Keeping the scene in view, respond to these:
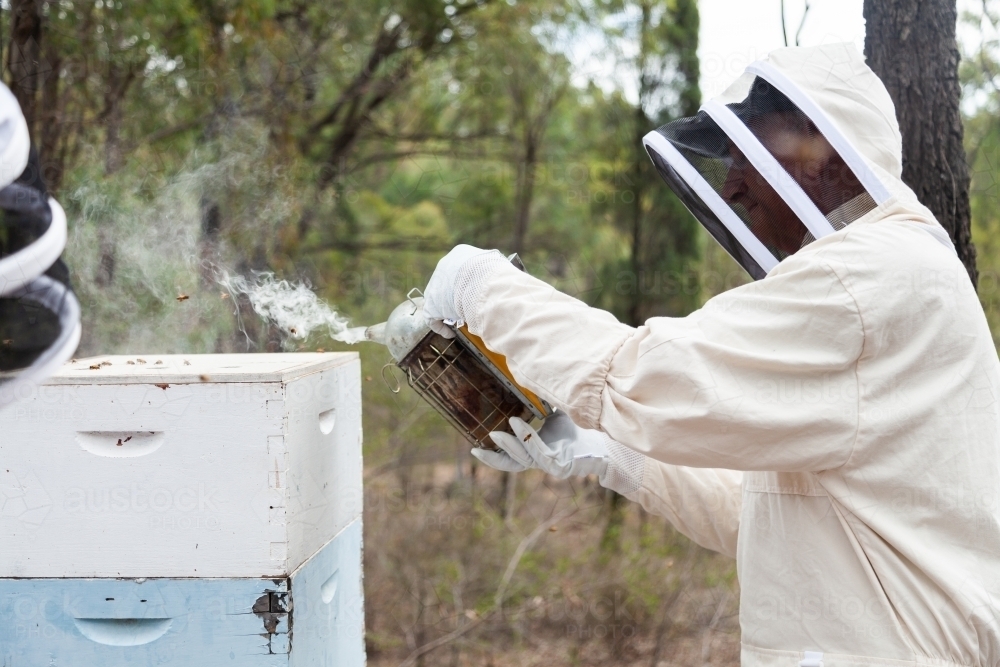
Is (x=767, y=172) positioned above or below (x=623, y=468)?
above

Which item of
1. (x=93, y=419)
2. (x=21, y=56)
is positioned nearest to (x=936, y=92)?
(x=93, y=419)

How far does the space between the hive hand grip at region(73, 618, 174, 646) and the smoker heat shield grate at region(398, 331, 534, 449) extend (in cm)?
76

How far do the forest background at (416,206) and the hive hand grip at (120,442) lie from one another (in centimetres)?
129

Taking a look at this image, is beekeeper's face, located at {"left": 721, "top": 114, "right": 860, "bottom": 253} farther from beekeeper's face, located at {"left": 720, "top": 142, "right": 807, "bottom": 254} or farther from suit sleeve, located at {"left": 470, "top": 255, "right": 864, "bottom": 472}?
suit sleeve, located at {"left": 470, "top": 255, "right": 864, "bottom": 472}

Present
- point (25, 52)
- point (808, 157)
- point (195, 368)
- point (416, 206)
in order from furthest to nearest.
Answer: point (416, 206) < point (25, 52) < point (195, 368) < point (808, 157)

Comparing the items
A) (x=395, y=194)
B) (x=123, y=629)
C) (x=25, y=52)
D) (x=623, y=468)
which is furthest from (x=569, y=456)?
(x=395, y=194)

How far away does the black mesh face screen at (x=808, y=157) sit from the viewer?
1762 millimetres

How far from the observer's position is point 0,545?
183 cm

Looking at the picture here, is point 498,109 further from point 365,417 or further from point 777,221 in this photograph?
point 777,221

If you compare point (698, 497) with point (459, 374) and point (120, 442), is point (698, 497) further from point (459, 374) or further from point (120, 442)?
point (120, 442)

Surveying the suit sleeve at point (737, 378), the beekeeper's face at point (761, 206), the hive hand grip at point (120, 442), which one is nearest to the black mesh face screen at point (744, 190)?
the beekeeper's face at point (761, 206)

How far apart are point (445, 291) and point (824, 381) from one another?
2.62 feet

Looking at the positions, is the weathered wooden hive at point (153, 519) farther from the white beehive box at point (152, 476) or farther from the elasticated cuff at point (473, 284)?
the elasticated cuff at point (473, 284)

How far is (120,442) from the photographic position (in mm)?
1819
